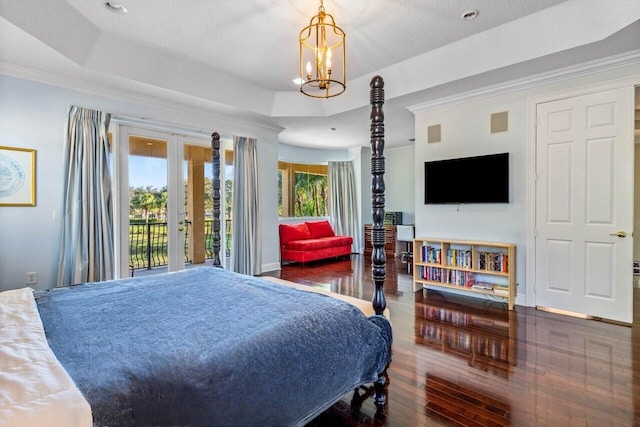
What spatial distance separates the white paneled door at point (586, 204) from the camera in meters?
3.19

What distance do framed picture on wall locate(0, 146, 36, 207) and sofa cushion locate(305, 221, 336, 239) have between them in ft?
15.9

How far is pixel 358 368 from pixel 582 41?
3.44m

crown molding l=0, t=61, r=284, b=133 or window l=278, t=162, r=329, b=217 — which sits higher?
crown molding l=0, t=61, r=284, b=133

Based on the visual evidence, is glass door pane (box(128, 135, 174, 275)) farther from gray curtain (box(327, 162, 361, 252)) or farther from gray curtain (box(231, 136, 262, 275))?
gray curtain (box(327, 162, 361, 252))

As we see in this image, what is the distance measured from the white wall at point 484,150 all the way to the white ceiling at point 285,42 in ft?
0.92

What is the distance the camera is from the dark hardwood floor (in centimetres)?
184

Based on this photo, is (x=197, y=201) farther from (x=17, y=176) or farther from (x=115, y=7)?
(x=115, y=7)

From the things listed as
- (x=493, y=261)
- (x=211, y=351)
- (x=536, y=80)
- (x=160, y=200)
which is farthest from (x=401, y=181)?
(x=211, y=351)

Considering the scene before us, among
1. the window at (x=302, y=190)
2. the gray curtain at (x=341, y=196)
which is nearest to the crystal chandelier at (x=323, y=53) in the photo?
the window at (x=302, y=190)

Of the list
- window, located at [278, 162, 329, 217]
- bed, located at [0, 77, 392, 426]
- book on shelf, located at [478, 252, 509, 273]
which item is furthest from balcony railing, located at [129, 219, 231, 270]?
book on shelf, located at [478, 252, 509, 273]

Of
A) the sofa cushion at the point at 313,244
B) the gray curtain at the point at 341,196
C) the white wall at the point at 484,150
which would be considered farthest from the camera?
the gray curtain at the point at 341,196

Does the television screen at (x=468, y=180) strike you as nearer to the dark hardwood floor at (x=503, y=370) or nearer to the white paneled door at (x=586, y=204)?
the white paneled door at (x=586, y=204)

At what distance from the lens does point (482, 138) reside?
4133mm

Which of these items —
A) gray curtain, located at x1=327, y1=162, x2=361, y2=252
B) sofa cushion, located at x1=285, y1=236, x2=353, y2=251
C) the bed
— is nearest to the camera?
the bed
